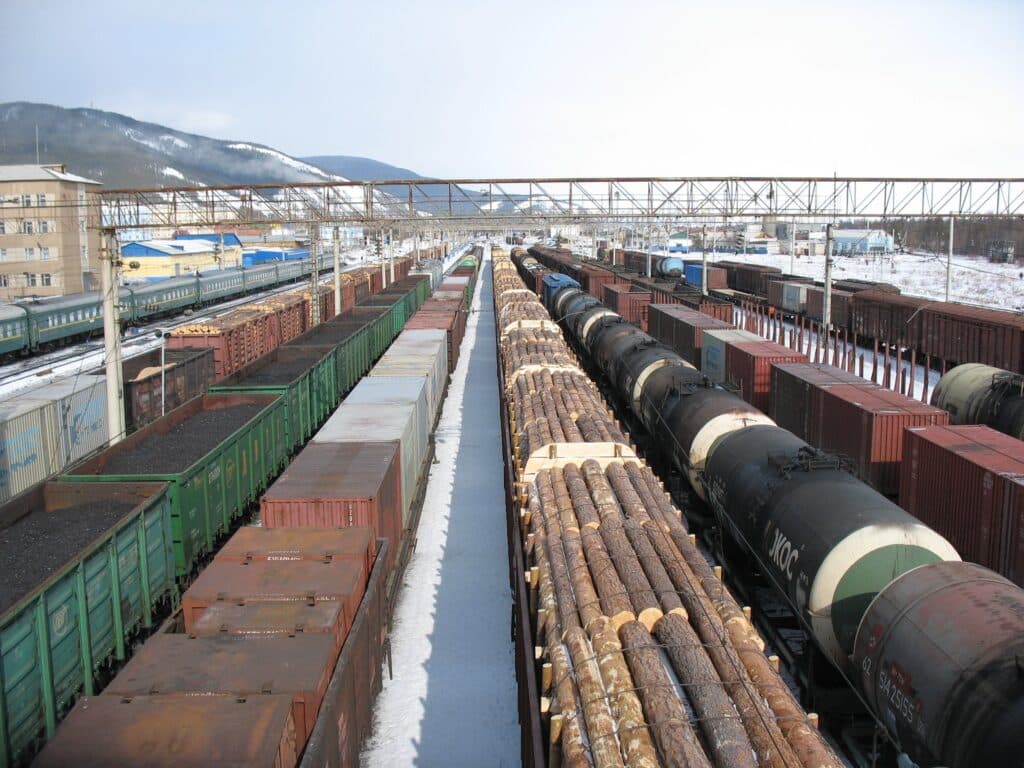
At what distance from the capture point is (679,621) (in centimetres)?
861

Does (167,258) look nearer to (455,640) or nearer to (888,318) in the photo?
(888,318)

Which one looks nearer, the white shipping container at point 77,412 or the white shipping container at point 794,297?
the white shipping container at point 77,412

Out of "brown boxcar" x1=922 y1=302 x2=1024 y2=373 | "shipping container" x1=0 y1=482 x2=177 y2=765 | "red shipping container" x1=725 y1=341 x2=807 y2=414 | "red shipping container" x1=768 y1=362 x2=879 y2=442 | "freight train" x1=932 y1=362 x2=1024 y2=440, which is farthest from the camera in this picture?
"brown boxcar" x1=922 y1=302 x2=1024 y2=373

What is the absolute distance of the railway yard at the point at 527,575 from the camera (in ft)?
24.7

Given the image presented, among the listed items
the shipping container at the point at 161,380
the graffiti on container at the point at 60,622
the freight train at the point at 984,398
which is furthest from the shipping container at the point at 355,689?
the freight train at the point at 984,398

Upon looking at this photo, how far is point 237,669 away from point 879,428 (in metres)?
12.3

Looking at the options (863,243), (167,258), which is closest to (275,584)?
(167,258)

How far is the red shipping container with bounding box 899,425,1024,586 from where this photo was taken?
11703 mm

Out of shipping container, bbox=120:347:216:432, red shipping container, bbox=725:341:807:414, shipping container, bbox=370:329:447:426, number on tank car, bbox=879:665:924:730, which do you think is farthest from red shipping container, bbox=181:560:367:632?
red shipping container, bbox=725:341:807:414

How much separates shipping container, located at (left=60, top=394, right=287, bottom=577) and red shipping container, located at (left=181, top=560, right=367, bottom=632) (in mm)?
3115

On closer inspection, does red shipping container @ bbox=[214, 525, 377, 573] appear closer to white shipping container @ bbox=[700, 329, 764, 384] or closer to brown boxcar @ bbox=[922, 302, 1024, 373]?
white shipping container @ bbox=[700, 329, 764, 384]

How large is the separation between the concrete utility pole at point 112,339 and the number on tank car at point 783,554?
12796mm

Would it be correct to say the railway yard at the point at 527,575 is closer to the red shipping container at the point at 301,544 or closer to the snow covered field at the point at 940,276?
the red shipping container at the point at 301,544

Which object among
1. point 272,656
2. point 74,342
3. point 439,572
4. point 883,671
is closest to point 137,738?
point 272,656
